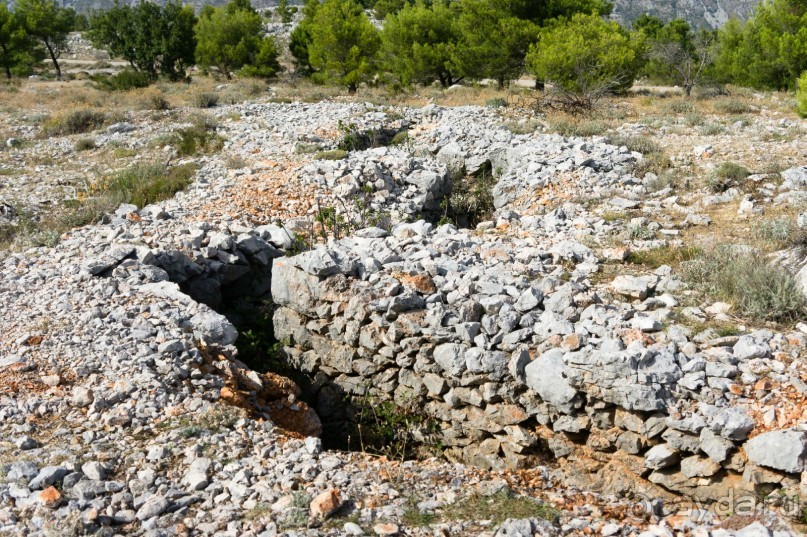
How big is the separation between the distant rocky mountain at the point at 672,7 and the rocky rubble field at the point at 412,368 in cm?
10425

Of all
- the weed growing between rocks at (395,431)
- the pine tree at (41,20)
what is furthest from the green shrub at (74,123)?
the pine tree at (41,20)

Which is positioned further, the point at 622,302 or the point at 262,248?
the point at 262,248

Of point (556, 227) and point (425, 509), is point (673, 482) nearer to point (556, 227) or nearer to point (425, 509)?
point (425, 509)

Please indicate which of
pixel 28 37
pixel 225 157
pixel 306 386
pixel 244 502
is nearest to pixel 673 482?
pixel 244 502

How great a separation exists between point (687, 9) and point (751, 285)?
129m

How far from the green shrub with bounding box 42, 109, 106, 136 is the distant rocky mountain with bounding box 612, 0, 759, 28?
10016 centimetres

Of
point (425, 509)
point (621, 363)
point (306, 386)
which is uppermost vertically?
point (621, 363)

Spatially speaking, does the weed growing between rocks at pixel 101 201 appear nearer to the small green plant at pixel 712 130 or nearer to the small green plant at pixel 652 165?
the small green plant at pixel 652 165

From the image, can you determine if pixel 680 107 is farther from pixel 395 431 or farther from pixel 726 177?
pixel 395 431

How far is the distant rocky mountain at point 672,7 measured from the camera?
4104 inches

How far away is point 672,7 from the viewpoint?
112 meters

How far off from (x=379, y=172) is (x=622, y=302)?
5638mm

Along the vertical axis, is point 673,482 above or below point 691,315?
below

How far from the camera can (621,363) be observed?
4926mm
